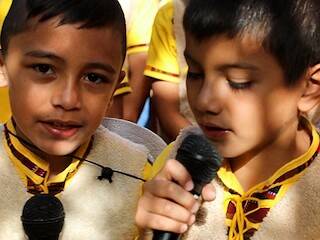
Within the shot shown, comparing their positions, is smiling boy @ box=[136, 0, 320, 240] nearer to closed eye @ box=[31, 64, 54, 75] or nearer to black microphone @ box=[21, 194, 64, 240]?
black microphone @ box=[21, 194, 64, 240]

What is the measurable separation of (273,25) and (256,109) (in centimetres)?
17

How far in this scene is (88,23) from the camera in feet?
5.00

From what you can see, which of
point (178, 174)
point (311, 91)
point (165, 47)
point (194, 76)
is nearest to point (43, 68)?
point (194, 76)

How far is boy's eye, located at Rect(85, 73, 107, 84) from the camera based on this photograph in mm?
1523

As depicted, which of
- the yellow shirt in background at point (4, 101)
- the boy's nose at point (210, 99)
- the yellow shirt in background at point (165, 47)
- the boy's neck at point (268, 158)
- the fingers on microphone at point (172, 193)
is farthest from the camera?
the yellow shirt in background at point (165, 47)

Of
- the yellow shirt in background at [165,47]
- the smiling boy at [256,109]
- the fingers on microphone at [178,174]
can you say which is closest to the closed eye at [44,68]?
the smiling boy at [256,109]

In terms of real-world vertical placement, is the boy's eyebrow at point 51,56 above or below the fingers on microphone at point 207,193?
above

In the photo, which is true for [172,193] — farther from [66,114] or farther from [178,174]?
[66,114]

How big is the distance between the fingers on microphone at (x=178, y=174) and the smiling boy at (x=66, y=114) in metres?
0.33

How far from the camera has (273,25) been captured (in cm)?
138

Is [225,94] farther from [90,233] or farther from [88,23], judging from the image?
[90,233]

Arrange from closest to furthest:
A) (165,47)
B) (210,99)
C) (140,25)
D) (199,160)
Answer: (199,160), (210,99), (165,47), (140,25)

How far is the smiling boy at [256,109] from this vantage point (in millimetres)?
1354

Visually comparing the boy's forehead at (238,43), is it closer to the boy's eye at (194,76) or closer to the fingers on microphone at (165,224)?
the boy's eye at (194,76)
